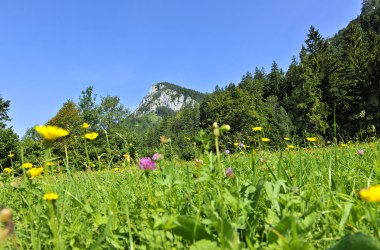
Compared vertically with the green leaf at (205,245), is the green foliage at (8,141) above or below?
above

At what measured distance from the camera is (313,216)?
3.59 feet

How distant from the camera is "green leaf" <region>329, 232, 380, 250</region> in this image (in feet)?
2.83

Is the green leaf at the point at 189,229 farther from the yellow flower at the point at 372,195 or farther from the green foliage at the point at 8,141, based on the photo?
the green foliage at the point at 8,141

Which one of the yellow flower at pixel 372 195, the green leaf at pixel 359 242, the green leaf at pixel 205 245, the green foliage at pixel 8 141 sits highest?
the green foliage at pixel 8 141

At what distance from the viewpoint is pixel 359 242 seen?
88cm

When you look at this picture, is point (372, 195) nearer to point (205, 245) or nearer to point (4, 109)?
point (205, 245)

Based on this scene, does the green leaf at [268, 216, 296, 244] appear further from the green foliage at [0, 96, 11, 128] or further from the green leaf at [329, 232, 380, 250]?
the green foliage at [0, 96, 11, 128]

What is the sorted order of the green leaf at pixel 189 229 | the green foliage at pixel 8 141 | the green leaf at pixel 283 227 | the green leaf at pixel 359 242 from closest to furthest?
the green leaf at pixel 359 242 → the green leaf at pixel 283 227 → the green leaf at pixel 189 229 → the green foliage at pixel 8 141

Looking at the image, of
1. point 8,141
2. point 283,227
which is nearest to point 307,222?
point 283,227

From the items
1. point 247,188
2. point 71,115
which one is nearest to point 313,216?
point 247,188

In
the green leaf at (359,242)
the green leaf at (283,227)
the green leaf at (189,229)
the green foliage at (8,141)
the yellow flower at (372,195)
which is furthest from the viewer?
the green foliage at (8,141)

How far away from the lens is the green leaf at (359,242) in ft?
2.83

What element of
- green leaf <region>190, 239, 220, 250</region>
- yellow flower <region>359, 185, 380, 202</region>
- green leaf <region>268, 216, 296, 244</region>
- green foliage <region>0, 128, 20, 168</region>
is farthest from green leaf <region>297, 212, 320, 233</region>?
green foliage <region>0, 128, 20, 168</region>

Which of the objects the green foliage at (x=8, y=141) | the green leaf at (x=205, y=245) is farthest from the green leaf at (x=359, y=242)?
the green foliage at (x=8, y=141)
